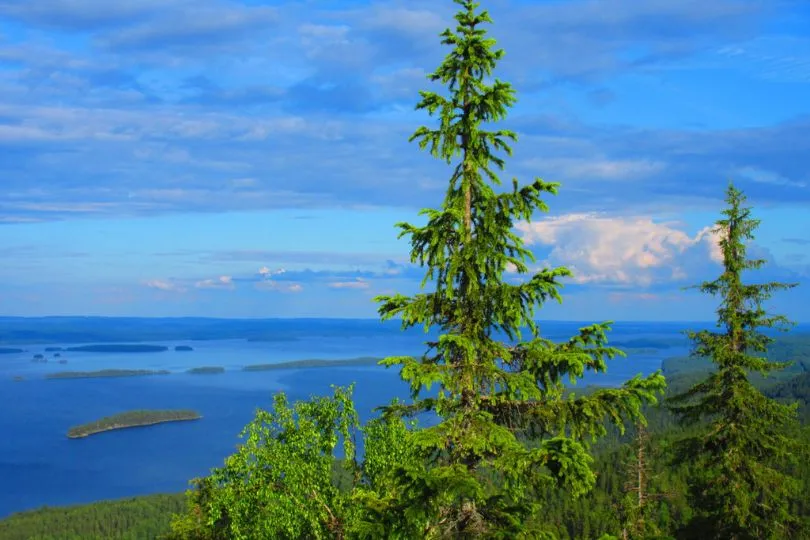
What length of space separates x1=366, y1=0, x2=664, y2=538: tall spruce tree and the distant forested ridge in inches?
6597

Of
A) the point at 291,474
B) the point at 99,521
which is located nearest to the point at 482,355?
the point at 291,474

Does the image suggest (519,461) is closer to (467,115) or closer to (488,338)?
(488,338)

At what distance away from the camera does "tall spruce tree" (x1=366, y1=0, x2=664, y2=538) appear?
45.1 feet

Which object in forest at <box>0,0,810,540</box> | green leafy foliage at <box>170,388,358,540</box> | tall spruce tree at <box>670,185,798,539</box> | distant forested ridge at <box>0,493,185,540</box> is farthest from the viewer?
distant forested ridge at <box>0,493,185,540</box>

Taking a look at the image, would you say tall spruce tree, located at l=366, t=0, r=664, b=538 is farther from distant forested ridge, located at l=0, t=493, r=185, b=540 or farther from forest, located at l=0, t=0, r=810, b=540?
distant forested ridge, located at l=0, t=493, r=185, b=540

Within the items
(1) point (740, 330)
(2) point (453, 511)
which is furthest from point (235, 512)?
(1) point (740, 330)

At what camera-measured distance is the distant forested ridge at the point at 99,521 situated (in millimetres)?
167125

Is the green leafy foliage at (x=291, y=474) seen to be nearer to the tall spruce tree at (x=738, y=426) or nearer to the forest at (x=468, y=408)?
the forest at (x=468, y=408)

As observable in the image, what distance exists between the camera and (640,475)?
31.2 m

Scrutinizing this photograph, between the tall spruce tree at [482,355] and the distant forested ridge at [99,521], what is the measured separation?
167571 mm

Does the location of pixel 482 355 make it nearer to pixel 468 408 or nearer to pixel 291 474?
pixel 468 408

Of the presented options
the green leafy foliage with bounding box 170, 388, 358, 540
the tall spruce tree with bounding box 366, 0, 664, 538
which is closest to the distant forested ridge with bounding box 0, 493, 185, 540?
the green leafy foliage with bounding box 170, 388, 358, 540

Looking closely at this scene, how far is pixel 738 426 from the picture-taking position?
85.7 feet

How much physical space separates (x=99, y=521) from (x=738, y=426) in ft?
596
